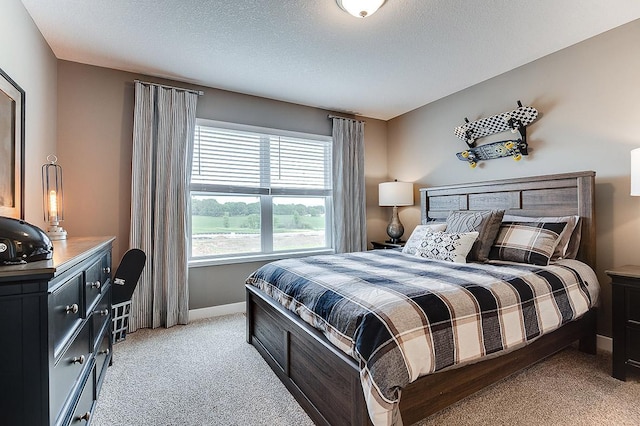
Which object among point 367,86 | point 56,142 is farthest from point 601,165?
point 56,142

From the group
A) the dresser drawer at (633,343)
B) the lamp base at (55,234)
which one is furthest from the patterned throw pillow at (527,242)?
the lamp base at (55,234)

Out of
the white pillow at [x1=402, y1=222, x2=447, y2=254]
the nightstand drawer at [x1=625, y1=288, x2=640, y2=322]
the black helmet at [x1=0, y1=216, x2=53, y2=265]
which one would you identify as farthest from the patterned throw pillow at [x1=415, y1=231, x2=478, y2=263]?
the black helmet at [x1=0, y1=216, x2=53, y2=265]

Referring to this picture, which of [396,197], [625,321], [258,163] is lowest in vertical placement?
[625,321]

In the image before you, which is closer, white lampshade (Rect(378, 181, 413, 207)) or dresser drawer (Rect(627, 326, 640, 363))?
dresser drawer (Rect(627, 326, 640, 363))

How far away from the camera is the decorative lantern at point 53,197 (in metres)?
2.21

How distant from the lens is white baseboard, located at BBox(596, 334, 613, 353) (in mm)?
2457

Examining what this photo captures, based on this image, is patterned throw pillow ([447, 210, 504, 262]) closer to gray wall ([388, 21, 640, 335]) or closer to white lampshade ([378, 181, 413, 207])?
gray wall ([388, 21, 640, 335])

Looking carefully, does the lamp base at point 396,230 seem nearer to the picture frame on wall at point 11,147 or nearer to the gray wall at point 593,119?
the gray wall at point 593,119

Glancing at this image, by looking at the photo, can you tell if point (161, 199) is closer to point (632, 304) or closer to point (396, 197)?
point (396, 197)

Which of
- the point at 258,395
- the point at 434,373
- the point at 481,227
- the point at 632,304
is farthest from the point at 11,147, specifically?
the point at 632,304

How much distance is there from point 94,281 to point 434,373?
190 centimetres

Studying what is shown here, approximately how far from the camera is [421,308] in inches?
58.4

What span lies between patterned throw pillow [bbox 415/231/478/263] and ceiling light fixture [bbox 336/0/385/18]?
181 cm

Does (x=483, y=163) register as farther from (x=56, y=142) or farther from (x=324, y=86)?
(x=56, y=142)
